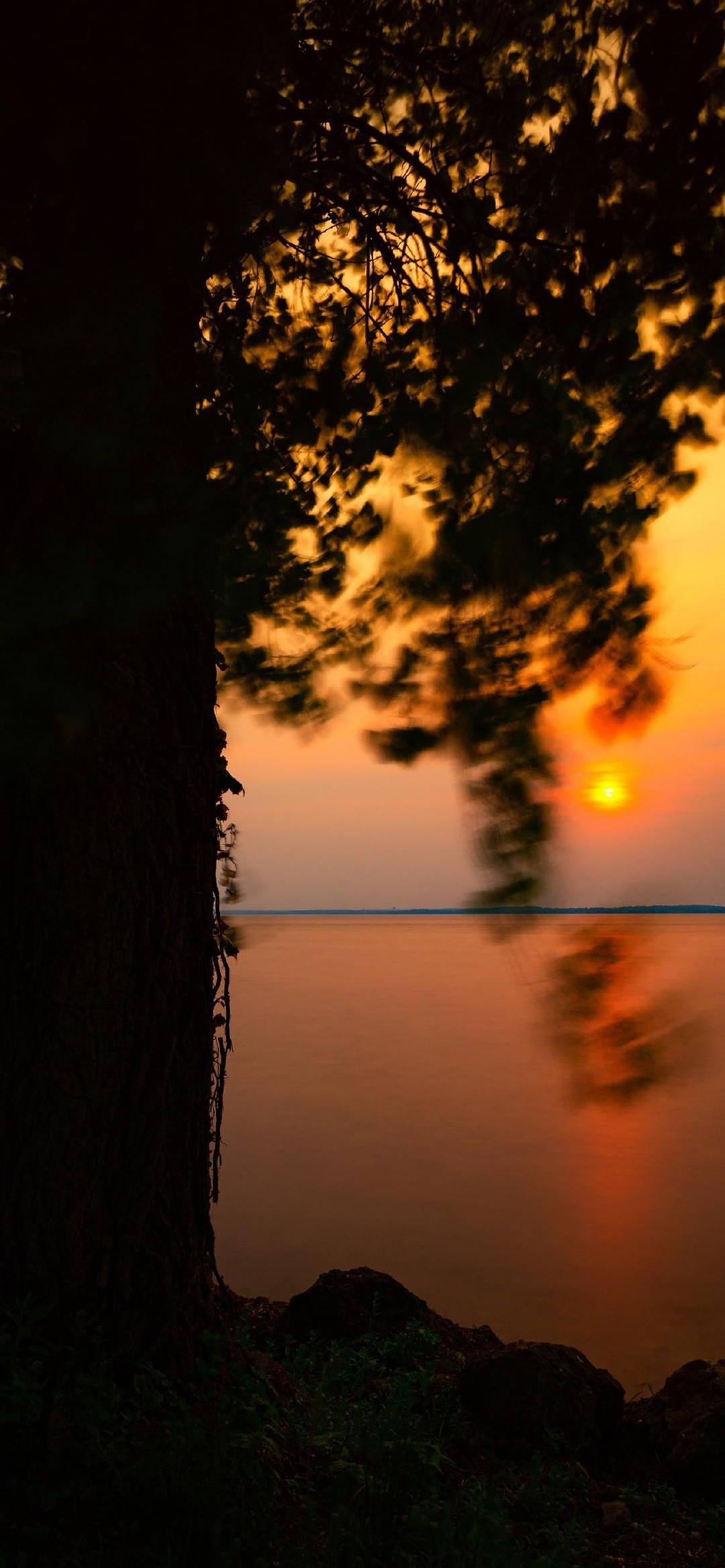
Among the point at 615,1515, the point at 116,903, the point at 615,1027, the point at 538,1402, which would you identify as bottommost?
the point at 615,1515

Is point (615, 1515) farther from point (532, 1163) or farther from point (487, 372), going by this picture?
point (532, 1163)

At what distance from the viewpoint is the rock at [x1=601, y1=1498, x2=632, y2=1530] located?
3.60 meters

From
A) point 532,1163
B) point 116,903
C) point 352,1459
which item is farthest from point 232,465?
point 532,1163

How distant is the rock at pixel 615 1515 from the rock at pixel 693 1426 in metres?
0.50

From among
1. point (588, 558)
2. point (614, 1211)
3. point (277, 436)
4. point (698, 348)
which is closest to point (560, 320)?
point (698, 348)

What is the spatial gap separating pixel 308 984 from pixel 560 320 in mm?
32775

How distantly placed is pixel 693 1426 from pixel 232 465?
15.4 feet

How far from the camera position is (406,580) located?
341 cm

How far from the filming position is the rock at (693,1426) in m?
4.07

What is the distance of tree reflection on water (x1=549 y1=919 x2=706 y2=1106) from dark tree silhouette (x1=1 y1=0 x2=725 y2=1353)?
12.8 inches

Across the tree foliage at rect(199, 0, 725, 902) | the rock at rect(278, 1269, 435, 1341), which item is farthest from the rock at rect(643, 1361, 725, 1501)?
the tree foliage at rect(199, 0, 725, 902)

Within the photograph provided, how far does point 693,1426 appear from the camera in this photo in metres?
4.29

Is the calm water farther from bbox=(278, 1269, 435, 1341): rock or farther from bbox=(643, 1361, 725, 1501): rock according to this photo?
bbox=(278, 1269, 435, 1341): rock

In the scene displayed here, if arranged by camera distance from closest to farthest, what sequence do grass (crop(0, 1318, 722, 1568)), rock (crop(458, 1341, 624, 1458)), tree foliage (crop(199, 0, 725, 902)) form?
grass (crop(0, 1318, 722, 1568)), tree foliage (crop(199, 0, 725, 902)), rock (crop(458, 1341, 624, 1458))
